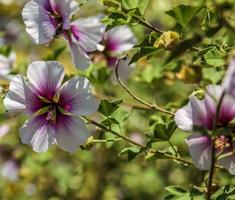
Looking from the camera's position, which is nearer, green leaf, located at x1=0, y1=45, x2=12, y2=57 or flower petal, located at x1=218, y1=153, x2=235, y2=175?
flower petal, located at x1=218, y1=153, x2=235, y2=175

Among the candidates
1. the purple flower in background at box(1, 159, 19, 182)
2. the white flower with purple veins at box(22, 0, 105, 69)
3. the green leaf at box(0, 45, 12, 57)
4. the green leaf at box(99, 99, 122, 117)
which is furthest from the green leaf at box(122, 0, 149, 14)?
the purple flower in background at box(1, 159, 19, 182)

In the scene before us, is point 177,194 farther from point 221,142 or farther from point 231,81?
point 231,81

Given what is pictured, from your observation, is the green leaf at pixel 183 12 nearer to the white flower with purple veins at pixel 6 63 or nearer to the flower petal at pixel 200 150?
the flower petal at pixel 200 150

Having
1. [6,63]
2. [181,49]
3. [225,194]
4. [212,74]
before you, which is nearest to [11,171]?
[6,63]

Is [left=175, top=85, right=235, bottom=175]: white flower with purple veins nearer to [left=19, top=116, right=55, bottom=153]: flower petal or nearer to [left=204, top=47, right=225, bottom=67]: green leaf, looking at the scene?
[left=204, top=47, right=225, bottom=67]: green leaf

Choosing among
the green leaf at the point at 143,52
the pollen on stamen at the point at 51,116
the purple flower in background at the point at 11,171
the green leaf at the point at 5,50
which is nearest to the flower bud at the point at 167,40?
the green leaf at the point at 143,52
